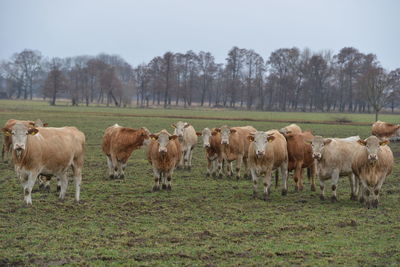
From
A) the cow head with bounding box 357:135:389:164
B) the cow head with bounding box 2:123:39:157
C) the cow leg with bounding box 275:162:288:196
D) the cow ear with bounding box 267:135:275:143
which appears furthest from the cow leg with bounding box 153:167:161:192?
the cow head with bounding box 357:135:389:164

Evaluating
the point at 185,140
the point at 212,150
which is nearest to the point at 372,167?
the point at 212,150

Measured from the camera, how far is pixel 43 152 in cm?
1134

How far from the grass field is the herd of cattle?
557 mm

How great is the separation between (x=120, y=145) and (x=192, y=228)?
24.1ft

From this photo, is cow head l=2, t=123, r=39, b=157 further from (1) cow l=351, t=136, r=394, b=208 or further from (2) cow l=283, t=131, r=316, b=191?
(1) cow l=351, t=136, r=394, b=208

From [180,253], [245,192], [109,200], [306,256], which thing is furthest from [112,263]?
[245,192]

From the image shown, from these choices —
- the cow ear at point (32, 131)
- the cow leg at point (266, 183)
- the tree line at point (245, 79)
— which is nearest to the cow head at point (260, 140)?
the cow leg at point (266, 183)

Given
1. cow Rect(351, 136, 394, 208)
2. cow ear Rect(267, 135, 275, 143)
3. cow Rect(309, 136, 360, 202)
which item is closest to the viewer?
cow Rect(351, 136, 394, 208)

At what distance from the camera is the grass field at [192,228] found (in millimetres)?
7824

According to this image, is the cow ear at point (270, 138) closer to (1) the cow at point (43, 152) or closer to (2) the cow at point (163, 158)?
(2) the cow at point (163, 158)

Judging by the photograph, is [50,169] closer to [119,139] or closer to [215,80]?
[119,139]

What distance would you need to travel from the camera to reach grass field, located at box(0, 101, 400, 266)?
Result: 782 cm

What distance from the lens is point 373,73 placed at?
61.8 meters

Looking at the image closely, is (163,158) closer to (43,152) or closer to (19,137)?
(43,152)
